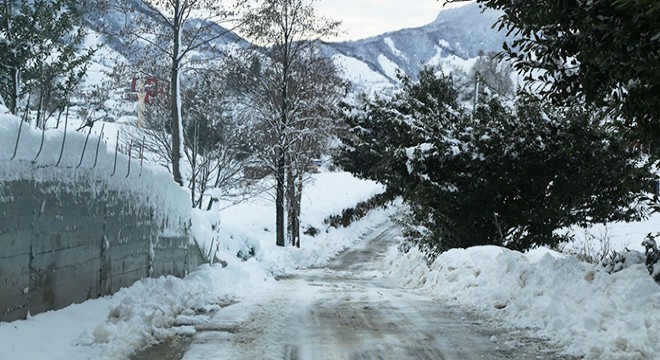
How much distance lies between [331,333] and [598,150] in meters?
9.49

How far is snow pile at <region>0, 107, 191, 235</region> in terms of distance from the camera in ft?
20.6

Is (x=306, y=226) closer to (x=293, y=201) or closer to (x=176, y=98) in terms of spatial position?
(x=293, y=201)

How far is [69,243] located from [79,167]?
96 centimetres

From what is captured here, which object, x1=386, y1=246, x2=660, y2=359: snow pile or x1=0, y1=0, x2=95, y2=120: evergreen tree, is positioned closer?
x1=386, y1=246, x2=660, y2=359: snow pile

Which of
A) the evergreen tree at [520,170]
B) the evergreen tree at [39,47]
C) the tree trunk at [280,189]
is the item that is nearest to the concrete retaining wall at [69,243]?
the evergreen tree at [39,47]

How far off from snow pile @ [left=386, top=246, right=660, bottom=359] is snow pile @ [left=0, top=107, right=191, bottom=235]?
573cm

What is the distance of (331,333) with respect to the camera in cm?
789

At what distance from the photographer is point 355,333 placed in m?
7.88

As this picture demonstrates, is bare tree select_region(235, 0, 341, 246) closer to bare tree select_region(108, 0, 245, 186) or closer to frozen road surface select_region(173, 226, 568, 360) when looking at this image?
bare tree select_region(108, 0, 245, 186)

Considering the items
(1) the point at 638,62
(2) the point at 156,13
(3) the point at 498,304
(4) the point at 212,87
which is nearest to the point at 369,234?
(4) the point at 212,87

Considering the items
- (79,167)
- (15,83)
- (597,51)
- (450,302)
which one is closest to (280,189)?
(15,83)

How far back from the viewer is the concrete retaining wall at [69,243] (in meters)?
6.27

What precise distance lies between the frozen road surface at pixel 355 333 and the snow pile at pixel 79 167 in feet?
7.78

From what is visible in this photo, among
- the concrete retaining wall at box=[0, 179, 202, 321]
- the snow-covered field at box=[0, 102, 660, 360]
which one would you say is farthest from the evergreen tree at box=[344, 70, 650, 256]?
the concrete retaining wall at box=[0, 179, 202, 321]
